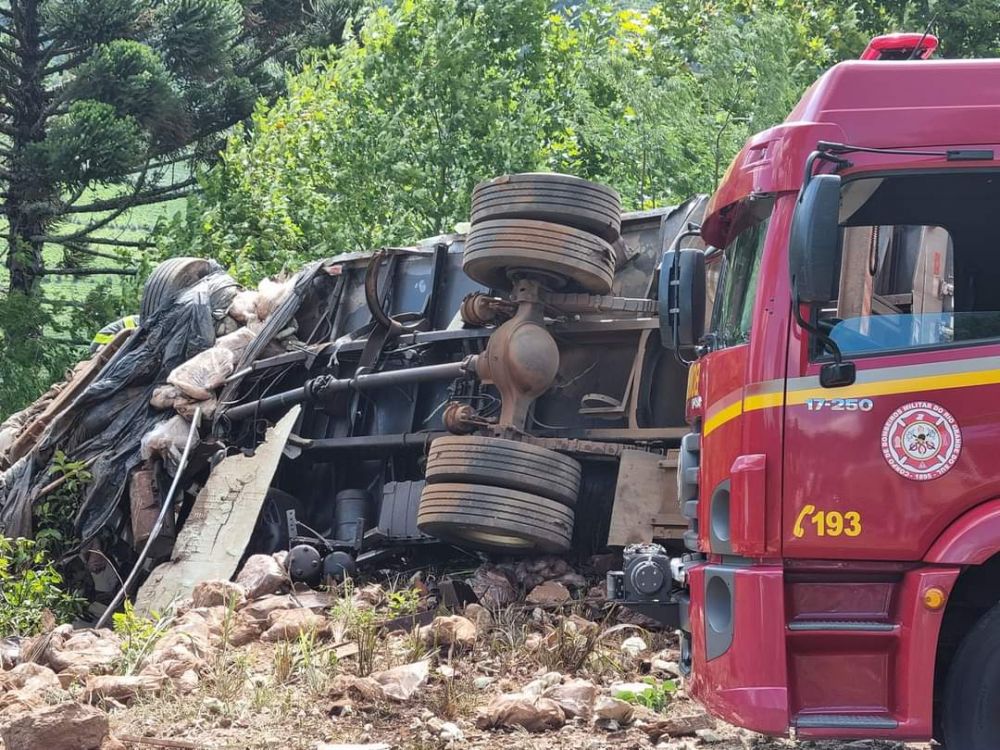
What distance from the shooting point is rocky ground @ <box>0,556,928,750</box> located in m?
6.41

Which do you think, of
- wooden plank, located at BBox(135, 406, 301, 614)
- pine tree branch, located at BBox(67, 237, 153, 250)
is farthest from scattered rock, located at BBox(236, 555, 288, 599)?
pine tree branch, located at BBox(67, 237, 153, 250)

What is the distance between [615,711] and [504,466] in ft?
7.98

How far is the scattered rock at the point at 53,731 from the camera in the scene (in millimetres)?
5914

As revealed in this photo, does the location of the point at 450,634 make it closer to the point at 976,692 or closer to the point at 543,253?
the point at 543,253

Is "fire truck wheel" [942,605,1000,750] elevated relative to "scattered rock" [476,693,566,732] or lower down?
elevated

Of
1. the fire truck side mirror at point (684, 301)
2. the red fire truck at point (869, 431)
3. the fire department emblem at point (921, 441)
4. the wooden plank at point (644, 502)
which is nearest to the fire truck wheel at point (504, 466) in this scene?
the wooden plank at point (644, 502)

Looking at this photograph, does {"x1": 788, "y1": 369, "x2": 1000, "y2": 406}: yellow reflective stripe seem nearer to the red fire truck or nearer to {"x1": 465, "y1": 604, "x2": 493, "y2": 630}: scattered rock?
the red fire truck

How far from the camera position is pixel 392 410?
35.6 ft

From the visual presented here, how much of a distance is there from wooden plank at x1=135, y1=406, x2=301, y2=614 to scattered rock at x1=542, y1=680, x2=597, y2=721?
13.6 ft

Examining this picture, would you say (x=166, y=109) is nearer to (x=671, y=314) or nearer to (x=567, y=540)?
(x=567, y=540)

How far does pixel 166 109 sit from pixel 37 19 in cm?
316

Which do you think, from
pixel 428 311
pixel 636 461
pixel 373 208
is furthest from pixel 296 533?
pixel 373 208

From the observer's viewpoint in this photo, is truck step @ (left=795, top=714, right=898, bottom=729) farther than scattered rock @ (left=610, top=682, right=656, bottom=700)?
No

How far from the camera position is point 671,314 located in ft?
21.4
